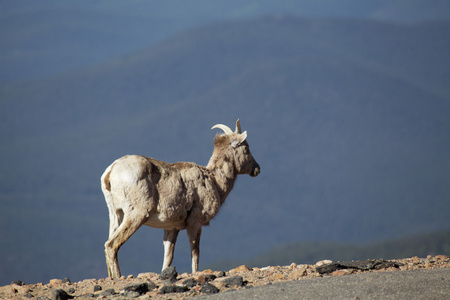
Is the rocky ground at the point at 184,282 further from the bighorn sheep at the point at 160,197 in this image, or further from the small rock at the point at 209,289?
the bighorn sheep at the point at 160,197

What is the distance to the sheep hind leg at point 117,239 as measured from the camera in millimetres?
13078

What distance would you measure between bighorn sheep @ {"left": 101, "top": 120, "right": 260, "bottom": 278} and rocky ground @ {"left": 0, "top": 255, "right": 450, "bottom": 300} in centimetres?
125

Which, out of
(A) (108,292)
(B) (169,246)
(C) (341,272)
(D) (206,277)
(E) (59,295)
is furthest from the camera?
(B) (169,246)

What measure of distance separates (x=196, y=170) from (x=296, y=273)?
12.6 ft

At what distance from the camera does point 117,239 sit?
13.1 meters

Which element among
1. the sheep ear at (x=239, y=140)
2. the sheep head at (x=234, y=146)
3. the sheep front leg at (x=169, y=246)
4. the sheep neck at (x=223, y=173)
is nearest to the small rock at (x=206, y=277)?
the sheep front leg at (x=169, y=246)

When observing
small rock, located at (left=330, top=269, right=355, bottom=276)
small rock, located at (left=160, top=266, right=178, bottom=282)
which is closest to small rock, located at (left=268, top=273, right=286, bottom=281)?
small rock, located at (left=330, top=269, right=355, bottom=276)

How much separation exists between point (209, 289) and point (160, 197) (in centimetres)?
351

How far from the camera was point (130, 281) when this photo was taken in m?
11.7

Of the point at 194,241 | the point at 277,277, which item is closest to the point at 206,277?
the point at 277,277

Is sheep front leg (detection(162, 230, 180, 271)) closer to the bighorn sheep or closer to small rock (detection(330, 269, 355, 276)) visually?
the bighorn sheep

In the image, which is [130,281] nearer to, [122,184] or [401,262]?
[122,184]

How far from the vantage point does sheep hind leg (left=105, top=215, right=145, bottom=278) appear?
42.9 feet

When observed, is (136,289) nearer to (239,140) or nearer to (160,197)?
(160,197)
